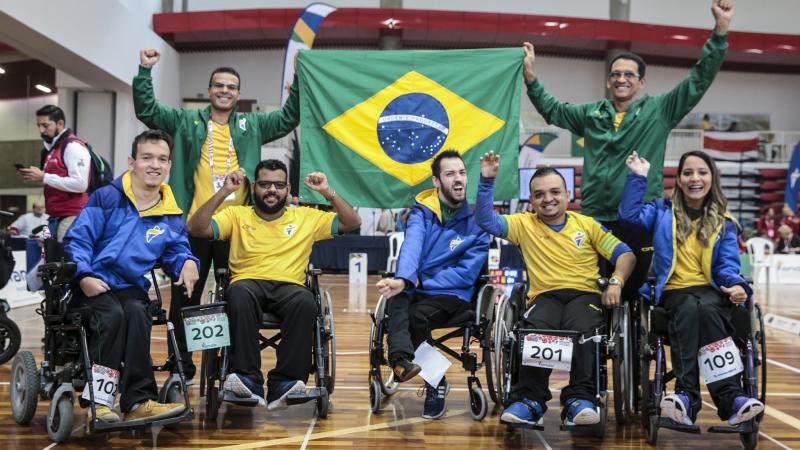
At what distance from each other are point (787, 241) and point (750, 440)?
1091 centimetres

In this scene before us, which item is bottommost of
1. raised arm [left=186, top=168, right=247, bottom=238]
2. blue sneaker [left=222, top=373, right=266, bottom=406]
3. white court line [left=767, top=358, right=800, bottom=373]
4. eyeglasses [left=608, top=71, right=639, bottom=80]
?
white court line [left=767, top=358, right=800, bottom=373]

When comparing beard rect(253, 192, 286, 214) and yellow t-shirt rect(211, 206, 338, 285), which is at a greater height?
beard rect(253, 192, 286, 214)

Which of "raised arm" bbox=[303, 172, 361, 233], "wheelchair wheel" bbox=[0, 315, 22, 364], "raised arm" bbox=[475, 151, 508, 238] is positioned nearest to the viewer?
"raised arm" bbox=[475, 151, 508, 238]

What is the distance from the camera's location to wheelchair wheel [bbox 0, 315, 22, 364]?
13.7 ft

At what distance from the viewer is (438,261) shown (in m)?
3.26

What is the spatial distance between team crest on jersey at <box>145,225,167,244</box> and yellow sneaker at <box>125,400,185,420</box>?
2.02 ft

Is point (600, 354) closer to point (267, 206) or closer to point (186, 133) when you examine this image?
point (267, 206)

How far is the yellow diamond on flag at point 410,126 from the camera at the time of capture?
13.3ft

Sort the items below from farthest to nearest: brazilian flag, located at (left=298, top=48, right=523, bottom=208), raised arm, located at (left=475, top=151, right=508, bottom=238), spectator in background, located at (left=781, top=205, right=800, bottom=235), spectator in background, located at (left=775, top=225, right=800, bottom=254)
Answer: spectator in background, located at (left=781, top=205, right=800, bottom=235) < spectator in background, located at (left=775, top=225, right=800, bottom=254) < brazilian flag, located at (left=298, top=48, right=523, bottom=208) < raised arm, located at (left=475, top=151, right=508, bottom=238)

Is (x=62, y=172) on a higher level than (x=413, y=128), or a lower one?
lower

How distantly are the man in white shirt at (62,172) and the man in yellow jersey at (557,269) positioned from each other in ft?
7.66

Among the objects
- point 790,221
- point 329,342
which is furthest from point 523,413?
point 790,221

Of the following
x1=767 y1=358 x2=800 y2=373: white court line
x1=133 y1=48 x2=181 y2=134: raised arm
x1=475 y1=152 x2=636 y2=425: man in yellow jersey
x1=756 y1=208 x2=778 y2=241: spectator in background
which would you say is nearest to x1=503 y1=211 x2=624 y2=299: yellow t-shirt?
x1=475 y1=152 x2=636 y2=425: man in yellow jersey

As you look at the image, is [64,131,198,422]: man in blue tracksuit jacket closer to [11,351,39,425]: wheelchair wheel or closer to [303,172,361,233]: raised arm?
[11,351,39,425]: wheelchair wheel
